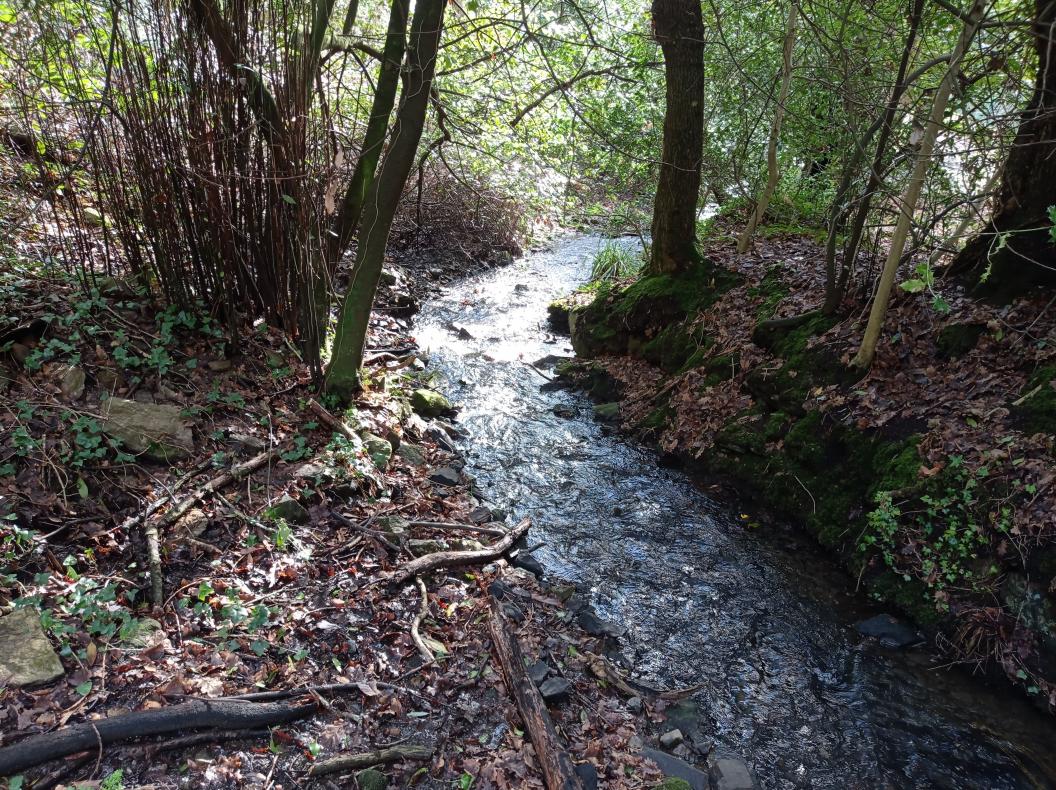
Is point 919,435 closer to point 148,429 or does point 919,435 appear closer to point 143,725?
point 143,725

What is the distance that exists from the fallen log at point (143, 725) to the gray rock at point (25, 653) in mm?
311

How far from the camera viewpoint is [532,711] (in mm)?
3178

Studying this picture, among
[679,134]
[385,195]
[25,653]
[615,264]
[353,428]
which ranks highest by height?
[679,134]

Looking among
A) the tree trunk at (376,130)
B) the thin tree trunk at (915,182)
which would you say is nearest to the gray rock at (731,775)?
the thin tree trunk at (915,182)

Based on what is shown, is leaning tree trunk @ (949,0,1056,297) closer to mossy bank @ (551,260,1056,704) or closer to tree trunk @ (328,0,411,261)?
mossy bank @ (551,260,1056,704)

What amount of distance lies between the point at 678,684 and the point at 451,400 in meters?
4.75

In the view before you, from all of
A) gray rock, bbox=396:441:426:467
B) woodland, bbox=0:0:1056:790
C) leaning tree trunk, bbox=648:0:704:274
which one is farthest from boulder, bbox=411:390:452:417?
leaning tree trunk, bbox=648:0:704:274

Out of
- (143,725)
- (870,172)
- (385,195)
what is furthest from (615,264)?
(143,725)

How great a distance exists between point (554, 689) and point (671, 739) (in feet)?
2.36

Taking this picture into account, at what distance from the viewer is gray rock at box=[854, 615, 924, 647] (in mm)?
4227

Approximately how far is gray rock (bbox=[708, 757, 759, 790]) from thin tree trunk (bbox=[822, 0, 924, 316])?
4167mm

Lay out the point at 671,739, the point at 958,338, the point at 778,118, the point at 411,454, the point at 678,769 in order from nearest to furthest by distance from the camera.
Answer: the point at 678,769 → the point at 671,739 → the point at 958,338 → the point at 411,454 → the point at 778,118

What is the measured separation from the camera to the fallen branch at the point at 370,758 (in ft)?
8.78

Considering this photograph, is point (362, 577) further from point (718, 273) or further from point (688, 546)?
point (718, 273)
